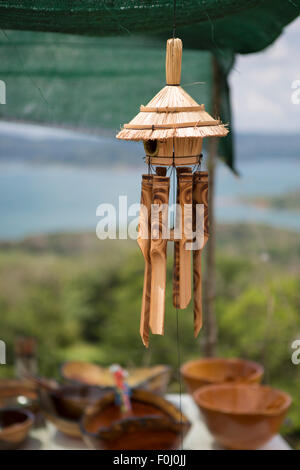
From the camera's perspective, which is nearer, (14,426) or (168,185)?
(168,185)

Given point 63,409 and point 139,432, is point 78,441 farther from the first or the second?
point 139,432

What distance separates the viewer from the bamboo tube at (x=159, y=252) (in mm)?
1622

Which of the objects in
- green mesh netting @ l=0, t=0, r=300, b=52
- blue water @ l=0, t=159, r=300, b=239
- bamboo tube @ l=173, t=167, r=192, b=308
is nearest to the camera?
bamboo tube @ l=173, t=167, r=192, b=308

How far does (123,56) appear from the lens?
296 cm

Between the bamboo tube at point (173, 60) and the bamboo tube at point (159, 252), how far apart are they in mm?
303

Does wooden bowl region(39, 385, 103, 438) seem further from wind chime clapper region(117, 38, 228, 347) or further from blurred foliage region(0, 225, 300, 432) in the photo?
blurred foliage region(0, 225, 300, 432)

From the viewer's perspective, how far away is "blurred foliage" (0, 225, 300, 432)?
19.2 feet

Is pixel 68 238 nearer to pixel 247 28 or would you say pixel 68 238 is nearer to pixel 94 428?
pixel 94 428

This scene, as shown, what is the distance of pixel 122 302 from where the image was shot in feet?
22.7

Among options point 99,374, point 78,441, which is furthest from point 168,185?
point 99,374

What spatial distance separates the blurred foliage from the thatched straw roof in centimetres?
389

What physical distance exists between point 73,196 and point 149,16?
21.4 ft

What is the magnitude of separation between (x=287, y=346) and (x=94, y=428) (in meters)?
3.27

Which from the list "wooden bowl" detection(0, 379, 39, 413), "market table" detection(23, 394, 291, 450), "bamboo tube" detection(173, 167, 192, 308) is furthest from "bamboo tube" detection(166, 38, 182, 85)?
"wooden bowl" detection(0, 379, 39, 413)
